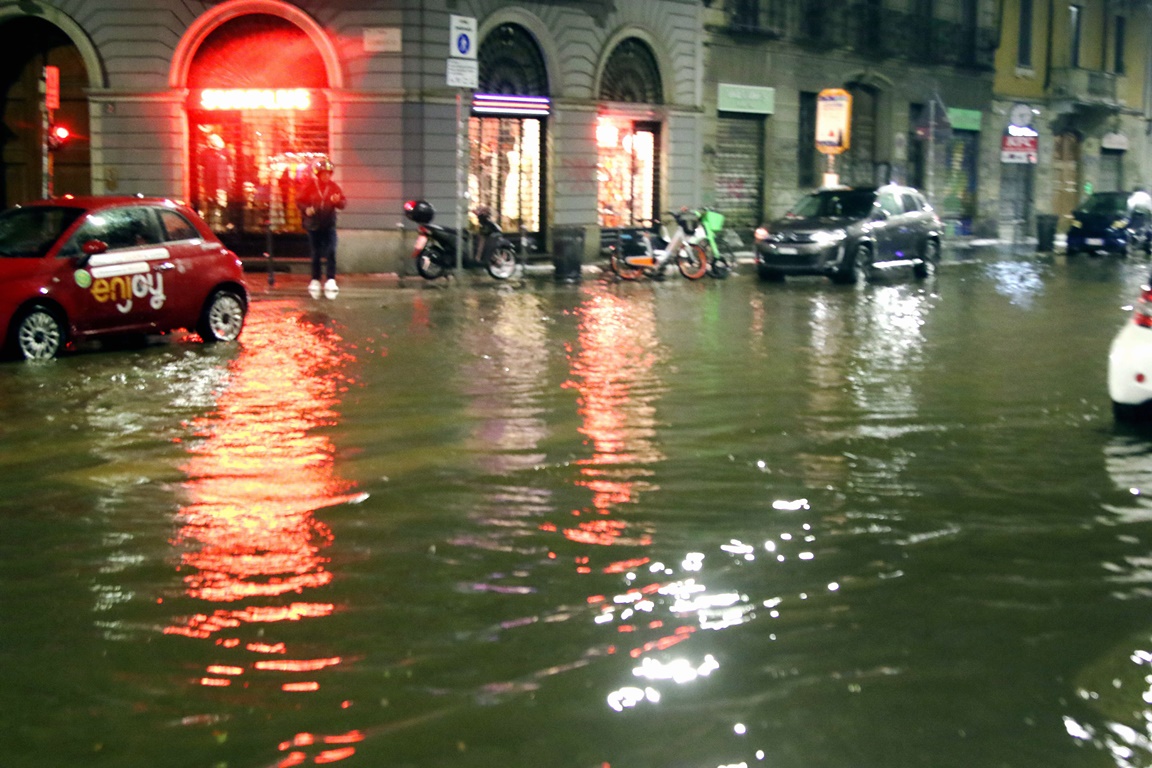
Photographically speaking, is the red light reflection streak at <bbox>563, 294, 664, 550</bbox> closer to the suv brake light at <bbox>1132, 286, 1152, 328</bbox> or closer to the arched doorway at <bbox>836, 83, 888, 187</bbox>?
the suv brake light at <bbox>1132, 286, 1152, 328</bbox>

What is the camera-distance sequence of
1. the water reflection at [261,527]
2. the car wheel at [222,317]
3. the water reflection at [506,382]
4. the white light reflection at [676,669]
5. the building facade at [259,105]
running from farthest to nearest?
the building facade at [259,105] < the car wheel at [222,317] < the water reflection at [506,382] < the water reflection at [261,527] < the white light reflection at [676,669]

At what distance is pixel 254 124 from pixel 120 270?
522 inches

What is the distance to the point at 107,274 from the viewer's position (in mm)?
14539

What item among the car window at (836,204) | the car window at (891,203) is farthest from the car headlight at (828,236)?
the car window at (891,203)

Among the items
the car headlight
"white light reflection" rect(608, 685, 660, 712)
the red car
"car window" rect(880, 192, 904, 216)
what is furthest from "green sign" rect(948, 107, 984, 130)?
"white light reflection" rect(608, 685, 660, 712)

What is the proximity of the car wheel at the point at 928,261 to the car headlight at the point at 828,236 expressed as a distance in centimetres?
335

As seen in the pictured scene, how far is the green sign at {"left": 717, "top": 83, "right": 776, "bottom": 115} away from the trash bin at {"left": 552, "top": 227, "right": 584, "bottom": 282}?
9.96 metres

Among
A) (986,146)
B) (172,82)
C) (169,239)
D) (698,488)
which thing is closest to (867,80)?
(986,146)

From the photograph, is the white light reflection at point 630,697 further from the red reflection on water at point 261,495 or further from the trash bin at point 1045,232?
the trash bin at point 1045,232

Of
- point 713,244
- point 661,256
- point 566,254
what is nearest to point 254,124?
point 566,254

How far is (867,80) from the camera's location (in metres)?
40.8

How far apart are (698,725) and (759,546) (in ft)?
7.93

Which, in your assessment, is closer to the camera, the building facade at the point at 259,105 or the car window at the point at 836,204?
the car window at the point at 836,204

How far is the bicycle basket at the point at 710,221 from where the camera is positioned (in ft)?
90.3
